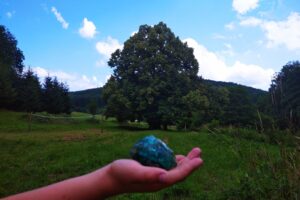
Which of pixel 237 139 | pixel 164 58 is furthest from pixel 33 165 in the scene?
pixel 164 58

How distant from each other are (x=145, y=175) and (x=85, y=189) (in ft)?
1.13

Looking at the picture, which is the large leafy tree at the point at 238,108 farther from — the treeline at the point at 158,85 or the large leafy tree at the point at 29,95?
the large leafy tree at the point at 29,95

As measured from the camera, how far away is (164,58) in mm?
38406

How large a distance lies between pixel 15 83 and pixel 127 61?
16.4 meters

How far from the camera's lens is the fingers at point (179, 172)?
173cm

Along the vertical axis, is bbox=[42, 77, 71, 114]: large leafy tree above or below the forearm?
above

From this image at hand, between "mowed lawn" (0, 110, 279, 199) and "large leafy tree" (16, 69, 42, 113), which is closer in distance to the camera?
"mowed lawn" (0, 110, 279, 199)

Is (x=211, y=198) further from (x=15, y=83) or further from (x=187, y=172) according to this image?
(x=15, y=83)

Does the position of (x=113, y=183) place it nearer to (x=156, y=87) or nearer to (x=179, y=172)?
(x=179, y=172)

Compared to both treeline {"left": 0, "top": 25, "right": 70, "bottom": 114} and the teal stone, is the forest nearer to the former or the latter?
treeline {"left": 0, "top": 25, "right": 70, "bottom": 114}

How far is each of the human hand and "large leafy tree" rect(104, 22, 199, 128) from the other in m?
33.5

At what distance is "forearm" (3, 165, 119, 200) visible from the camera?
6.35 ft

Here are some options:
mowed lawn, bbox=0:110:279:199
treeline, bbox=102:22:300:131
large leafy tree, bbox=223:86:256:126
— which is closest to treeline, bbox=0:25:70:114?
treeline, bbox=102:22:300:131

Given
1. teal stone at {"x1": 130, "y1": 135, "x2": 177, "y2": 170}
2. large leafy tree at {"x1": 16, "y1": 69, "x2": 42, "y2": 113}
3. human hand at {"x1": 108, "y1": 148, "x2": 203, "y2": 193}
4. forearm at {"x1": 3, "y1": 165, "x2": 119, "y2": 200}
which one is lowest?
forearm at {"x1": 3, "y1": 165, "x2": 119, "y2": 200}
